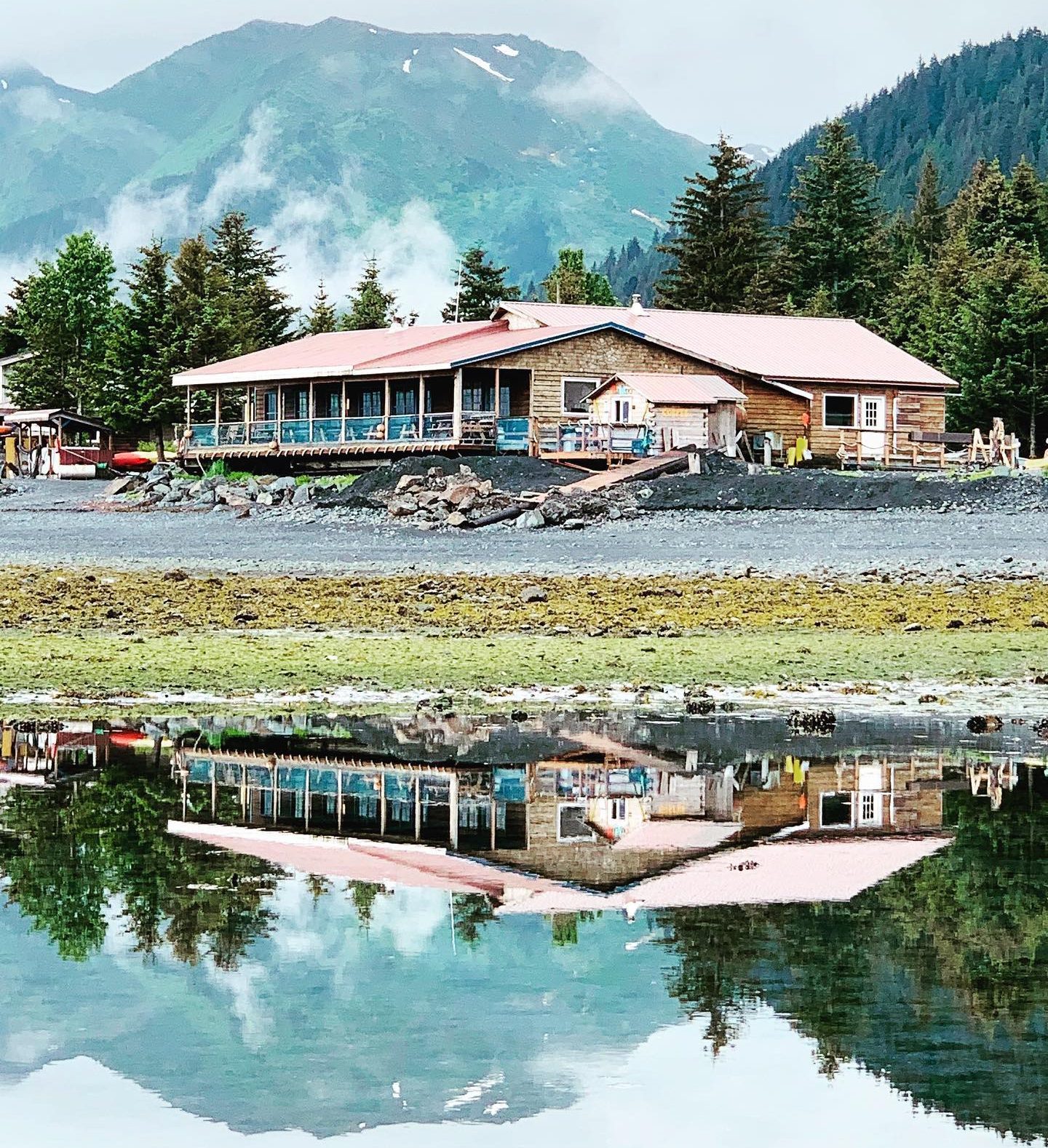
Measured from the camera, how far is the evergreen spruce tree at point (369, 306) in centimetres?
10169

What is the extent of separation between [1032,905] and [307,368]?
50.7 meters

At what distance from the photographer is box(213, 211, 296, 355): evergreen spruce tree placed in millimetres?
98875

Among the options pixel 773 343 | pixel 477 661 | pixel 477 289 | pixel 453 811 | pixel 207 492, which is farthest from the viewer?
pixel 477 289

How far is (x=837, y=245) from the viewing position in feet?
351

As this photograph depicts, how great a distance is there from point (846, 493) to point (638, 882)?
36.6 meters

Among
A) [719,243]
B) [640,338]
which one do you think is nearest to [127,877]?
[640,338]

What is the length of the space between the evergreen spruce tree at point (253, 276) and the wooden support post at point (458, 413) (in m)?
43.5

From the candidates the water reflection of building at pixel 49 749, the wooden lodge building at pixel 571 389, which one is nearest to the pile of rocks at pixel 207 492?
the wooden lodge building at pixel 571 389

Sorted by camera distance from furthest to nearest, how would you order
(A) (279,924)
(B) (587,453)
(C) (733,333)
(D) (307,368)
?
(C) (733,333), (D) (307,368), (B) (587,453), (A) (279,924)

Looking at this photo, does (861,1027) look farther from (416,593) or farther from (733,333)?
(733,333)

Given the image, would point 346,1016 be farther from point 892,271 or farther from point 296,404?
point 892,271

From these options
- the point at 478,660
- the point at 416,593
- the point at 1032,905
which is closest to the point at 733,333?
the point at 416,593

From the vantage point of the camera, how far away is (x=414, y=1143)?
5617 millimetres

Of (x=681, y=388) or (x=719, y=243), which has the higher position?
(x=719, y=243)
